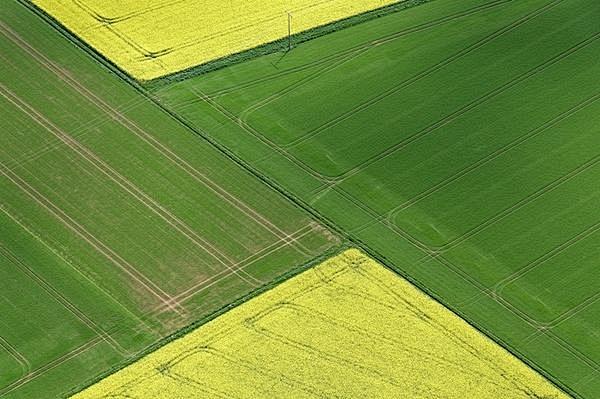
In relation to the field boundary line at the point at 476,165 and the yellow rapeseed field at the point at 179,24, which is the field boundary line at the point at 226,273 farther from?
the yellow rapeseed field at the point at 179,24

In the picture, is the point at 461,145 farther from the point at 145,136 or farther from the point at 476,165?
the point at 145,136

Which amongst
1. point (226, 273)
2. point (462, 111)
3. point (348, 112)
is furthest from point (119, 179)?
point (462, 111)

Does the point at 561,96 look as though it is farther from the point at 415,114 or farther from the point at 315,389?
the point at 315,389

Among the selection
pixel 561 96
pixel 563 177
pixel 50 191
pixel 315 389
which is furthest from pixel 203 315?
pixel 561 96

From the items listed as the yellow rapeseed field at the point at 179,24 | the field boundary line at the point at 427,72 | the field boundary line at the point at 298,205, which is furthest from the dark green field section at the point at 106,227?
the field boundary line at the point at 427,72

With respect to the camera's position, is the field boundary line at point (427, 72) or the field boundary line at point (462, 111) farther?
the field boundary line at point (427, 72)
